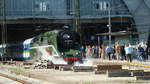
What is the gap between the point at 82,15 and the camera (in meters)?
83.9

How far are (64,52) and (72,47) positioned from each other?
947mm

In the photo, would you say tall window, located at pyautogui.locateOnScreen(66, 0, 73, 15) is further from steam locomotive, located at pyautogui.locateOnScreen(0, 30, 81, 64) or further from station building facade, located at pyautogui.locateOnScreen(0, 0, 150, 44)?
steam locomotive, located at pyautogui.locateOnScreen(0, 30, 81, 64)

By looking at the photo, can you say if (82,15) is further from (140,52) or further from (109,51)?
(140,52)

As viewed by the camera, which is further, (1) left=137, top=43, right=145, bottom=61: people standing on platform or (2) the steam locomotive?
(2) the steam locomotive

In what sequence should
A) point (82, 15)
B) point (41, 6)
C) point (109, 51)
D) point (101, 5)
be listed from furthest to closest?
point (101, 5)
point (41, 6)
point (82, 15)
point (109, 51)

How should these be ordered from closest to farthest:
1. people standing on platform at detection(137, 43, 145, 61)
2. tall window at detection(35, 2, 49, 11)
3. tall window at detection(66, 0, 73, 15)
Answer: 1. people standing on platform at detection(137, 43, 145, 61)
2. tall window at detection(66, 0, 73, 15)
3. tall window at detection(35, 2, 49, 11)

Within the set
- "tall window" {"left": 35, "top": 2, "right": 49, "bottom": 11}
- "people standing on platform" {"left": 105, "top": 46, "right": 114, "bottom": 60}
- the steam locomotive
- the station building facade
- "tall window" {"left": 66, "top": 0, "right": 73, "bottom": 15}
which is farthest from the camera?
"tall window" {"left": 35, "top": 2, "right": 49, "bottom": 11}

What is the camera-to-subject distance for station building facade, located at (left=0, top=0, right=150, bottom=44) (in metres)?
80.5

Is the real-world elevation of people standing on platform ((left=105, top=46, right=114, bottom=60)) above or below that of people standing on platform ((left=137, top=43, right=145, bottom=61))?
below

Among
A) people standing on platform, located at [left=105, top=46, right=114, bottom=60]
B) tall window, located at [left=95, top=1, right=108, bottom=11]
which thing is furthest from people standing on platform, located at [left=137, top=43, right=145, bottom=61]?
tall window, located at [left=95, top=1, right=108, bottom=11]

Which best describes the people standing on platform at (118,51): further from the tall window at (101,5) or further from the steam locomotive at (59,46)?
the tall window at (101,5)

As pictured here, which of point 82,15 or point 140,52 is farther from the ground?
point 82,15

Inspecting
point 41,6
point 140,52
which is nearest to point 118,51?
point 140,52

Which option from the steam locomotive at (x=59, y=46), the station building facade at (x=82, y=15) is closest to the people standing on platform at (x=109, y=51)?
the steam locomotive at (x=59, y=46)
